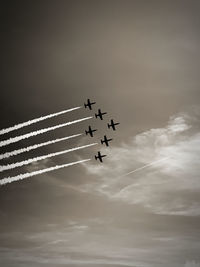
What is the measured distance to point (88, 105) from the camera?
197 metres

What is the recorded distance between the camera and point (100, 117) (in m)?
200

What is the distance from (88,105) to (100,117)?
24.4ft
